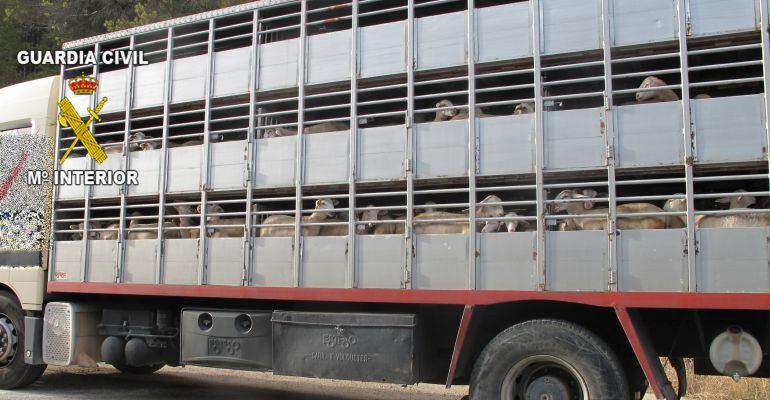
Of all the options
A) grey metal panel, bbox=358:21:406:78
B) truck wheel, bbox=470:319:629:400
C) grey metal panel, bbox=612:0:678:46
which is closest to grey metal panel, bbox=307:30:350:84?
grey metal panel, bbox=358:21:406:78

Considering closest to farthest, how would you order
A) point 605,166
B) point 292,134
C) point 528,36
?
point 605,166, point 528,36, point 292,134

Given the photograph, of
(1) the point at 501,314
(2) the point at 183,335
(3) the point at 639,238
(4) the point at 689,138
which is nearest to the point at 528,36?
(4) the point at 689,138

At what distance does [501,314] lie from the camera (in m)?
5.50

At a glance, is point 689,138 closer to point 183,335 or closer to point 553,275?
point 553,275

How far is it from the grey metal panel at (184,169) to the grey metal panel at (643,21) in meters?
4.18

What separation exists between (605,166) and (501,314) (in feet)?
4.89

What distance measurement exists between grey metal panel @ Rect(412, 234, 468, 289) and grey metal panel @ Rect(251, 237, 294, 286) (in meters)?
1.29

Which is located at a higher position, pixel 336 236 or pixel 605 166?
pixel 605 166

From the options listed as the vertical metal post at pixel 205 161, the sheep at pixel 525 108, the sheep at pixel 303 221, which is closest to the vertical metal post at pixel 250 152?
the sheep at pixel 303 221

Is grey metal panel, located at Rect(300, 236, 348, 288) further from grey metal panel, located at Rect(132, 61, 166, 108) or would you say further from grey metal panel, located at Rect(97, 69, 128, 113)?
grey metal panel, located at Rect(97, 69, 128, 113)

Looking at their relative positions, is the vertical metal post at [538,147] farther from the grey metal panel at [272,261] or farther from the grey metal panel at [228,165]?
the grey metal panel at [228,165]

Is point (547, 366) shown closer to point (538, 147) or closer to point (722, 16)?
point (538, 147)

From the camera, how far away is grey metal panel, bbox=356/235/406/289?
18.3 feet

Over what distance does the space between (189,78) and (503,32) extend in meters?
3.43
